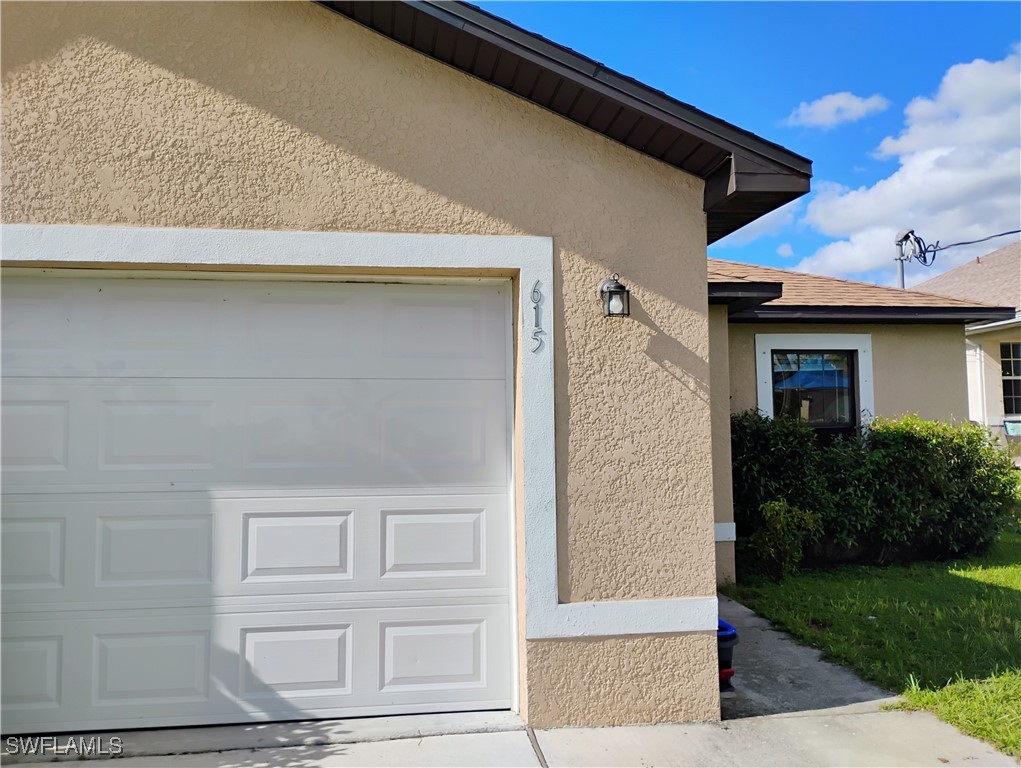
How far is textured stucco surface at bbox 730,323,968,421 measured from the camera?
9.32m

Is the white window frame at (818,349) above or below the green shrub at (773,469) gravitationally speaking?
above

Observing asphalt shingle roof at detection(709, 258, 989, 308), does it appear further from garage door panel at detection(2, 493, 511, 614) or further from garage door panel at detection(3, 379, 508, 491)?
garage door panel at detection(2, 493, 511, 614)

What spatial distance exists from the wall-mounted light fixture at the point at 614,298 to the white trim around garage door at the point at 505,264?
0.28ft

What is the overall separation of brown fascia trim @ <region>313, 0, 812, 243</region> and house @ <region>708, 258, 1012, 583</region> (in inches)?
176

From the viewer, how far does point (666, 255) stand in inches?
173

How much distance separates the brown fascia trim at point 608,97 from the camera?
391 centimetres

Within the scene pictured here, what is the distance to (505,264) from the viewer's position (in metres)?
4.23

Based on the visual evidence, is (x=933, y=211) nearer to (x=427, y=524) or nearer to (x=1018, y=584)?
(x=1018, y=584)

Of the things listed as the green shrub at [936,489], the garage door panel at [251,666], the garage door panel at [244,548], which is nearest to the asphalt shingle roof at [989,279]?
the green shrub at [936,489]

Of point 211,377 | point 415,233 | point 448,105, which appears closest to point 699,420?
point 415,233

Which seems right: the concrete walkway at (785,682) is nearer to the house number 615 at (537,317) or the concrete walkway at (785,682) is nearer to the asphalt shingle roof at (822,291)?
the house number 615 at (537,317)

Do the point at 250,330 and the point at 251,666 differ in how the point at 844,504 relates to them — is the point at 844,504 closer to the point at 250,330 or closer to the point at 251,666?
the point at 251,666

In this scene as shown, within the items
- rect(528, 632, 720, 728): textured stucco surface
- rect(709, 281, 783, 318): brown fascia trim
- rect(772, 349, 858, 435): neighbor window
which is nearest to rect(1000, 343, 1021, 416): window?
rect(772, 349, 858, 435): neighbor window

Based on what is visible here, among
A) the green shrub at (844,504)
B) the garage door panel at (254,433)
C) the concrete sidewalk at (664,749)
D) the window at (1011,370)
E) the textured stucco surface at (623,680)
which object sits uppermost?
the window at (1011,370)
